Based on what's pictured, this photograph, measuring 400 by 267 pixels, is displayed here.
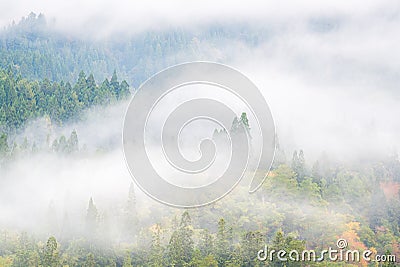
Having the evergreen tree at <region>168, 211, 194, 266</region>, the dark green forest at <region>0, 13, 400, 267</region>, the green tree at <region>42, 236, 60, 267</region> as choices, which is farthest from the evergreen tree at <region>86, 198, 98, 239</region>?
the evergreen tree at <region>168, 211, 194, 266</region>

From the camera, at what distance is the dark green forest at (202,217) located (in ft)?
237

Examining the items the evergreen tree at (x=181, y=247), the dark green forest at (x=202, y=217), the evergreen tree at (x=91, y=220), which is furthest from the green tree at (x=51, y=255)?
the evergreen tree at (x=181, y=247)

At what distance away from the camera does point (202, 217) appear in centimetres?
8312

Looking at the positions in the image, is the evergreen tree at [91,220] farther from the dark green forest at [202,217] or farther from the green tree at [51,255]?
the green tree at [51,255]

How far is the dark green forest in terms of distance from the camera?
7219 centimetres

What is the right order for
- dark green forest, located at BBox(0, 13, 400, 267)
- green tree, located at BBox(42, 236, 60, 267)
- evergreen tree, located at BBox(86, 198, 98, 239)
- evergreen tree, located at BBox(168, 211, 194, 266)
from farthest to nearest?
evergreen tree, located at BBox(86, 198, 98, 239)
dark green forest, located at BBox(0, 13, 400, 267)
evergreen tree, located at BBox(168, 211, 194, 266)
green tree, located at BBox(42, 236, 60, 267)

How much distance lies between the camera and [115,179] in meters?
88.9

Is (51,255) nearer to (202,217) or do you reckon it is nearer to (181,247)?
(181,247)

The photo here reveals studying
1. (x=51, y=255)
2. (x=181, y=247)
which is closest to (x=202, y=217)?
(x=181, y=247)

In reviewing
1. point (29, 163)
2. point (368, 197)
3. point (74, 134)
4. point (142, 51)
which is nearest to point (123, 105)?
point (74, 134)

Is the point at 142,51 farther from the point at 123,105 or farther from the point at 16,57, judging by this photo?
the point at 123,105

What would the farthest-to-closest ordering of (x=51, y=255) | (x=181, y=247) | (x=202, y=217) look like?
(x=202, y=217) → (x=181, y=247) → (x=51, y=255)

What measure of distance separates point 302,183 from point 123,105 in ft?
119

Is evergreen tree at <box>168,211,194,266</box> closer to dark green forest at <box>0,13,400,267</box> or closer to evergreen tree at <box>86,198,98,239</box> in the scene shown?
dark green forest at <box>0,13,400,267</box>
